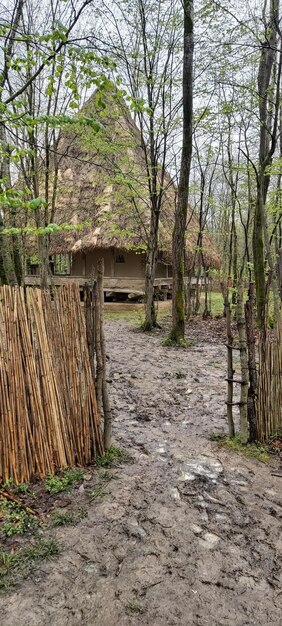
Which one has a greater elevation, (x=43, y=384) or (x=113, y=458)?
(x=43, y=384)

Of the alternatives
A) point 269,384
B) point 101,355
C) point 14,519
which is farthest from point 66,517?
point 269,384

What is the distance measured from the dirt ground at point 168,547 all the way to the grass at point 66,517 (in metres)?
0.04

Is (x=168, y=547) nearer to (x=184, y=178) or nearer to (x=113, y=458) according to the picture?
(x=113, y=458)

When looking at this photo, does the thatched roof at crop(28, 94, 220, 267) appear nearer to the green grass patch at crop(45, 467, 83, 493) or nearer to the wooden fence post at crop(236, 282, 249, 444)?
the wooden fence post at crop(236, 282, 249, 444)

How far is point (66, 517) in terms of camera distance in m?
1.98

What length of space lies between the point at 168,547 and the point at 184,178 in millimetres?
5579

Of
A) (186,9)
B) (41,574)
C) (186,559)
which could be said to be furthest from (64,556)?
(186,9)

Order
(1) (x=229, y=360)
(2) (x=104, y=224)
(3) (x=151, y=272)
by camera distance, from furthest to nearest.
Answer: (2) (x=104, y=224)
(3) (x=151, y=272)
(1) (x=229, y=360)

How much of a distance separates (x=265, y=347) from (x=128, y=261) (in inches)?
423

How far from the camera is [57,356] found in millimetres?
2361

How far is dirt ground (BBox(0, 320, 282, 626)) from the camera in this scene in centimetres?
146

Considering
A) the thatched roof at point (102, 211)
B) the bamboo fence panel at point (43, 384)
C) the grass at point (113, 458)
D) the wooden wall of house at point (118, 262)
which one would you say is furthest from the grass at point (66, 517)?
the wooden wall of house at point (118, 262)

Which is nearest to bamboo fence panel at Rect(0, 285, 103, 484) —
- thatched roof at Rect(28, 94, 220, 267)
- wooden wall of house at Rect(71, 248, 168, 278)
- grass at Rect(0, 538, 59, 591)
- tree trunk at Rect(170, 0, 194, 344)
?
grass at Rect(0, 538, 59, 591)

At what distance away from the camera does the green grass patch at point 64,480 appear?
2.23 meters
